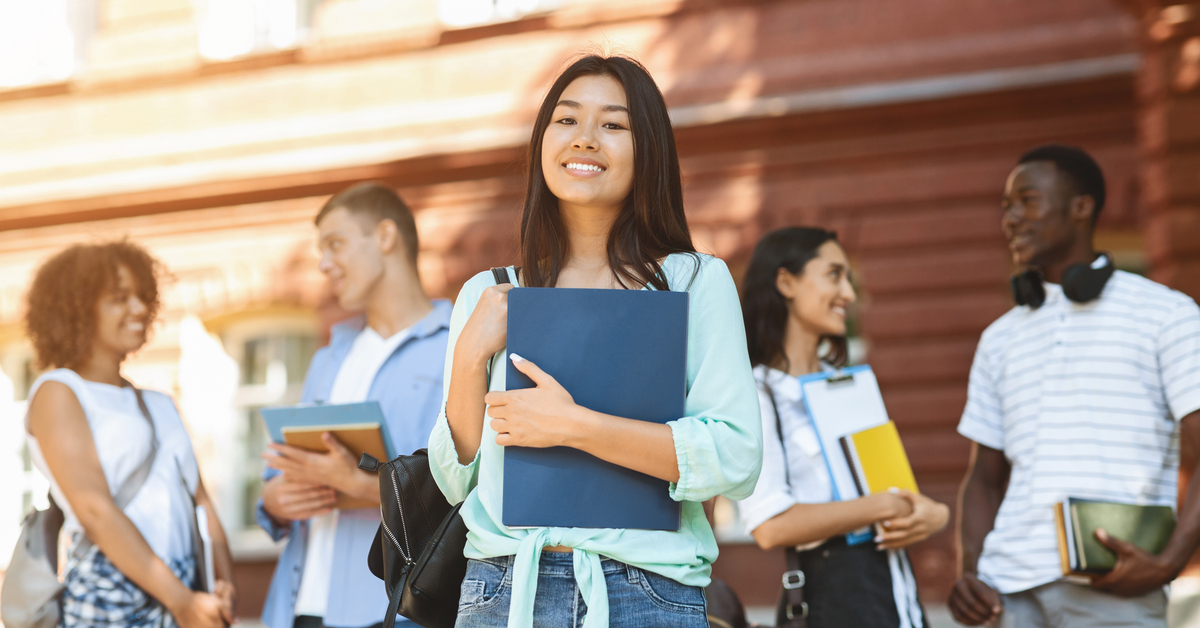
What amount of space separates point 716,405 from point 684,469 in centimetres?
14

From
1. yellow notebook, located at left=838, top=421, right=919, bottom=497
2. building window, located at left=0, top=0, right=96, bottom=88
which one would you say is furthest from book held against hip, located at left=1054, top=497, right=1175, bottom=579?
building window, located at left=0, top=0, right=96, bottom=88

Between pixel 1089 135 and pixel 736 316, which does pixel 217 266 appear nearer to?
pixel 1089 135

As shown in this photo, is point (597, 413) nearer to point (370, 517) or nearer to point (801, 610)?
point (801, 610)

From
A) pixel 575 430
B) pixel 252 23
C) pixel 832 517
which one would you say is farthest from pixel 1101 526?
pixel 252 23

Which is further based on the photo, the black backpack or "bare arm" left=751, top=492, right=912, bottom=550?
"bare arm" left=751, top=492, right=912, bottom=550

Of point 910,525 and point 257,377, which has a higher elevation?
point 257,377

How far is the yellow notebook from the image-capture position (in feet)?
9.64

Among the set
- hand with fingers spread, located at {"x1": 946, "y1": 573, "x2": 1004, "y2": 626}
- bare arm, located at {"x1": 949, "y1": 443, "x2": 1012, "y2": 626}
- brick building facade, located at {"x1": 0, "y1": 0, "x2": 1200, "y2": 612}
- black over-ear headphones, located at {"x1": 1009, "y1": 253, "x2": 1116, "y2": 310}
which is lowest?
hand with fingers spread, located at {"x1": 946, "y1": 573, "x2": 1004, "y2": 626}

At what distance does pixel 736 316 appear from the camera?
1.86m

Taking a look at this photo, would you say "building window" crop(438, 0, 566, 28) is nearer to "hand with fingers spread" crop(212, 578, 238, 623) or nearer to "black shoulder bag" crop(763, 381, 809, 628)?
"hand with fingers spread" crop(212, 578, 238, 623)

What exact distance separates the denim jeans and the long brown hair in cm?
51

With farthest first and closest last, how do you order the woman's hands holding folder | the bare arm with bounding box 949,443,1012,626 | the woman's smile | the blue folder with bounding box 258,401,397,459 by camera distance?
the bare arm with bounding box 949,443,1012,626
the blue folder with bounding box 258,401,397,459
the woman's smile
the woman's hands holding folder

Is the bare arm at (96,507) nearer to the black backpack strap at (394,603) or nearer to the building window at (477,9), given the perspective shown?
the black backpack strap at (394,603)

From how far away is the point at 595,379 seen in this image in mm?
1729
